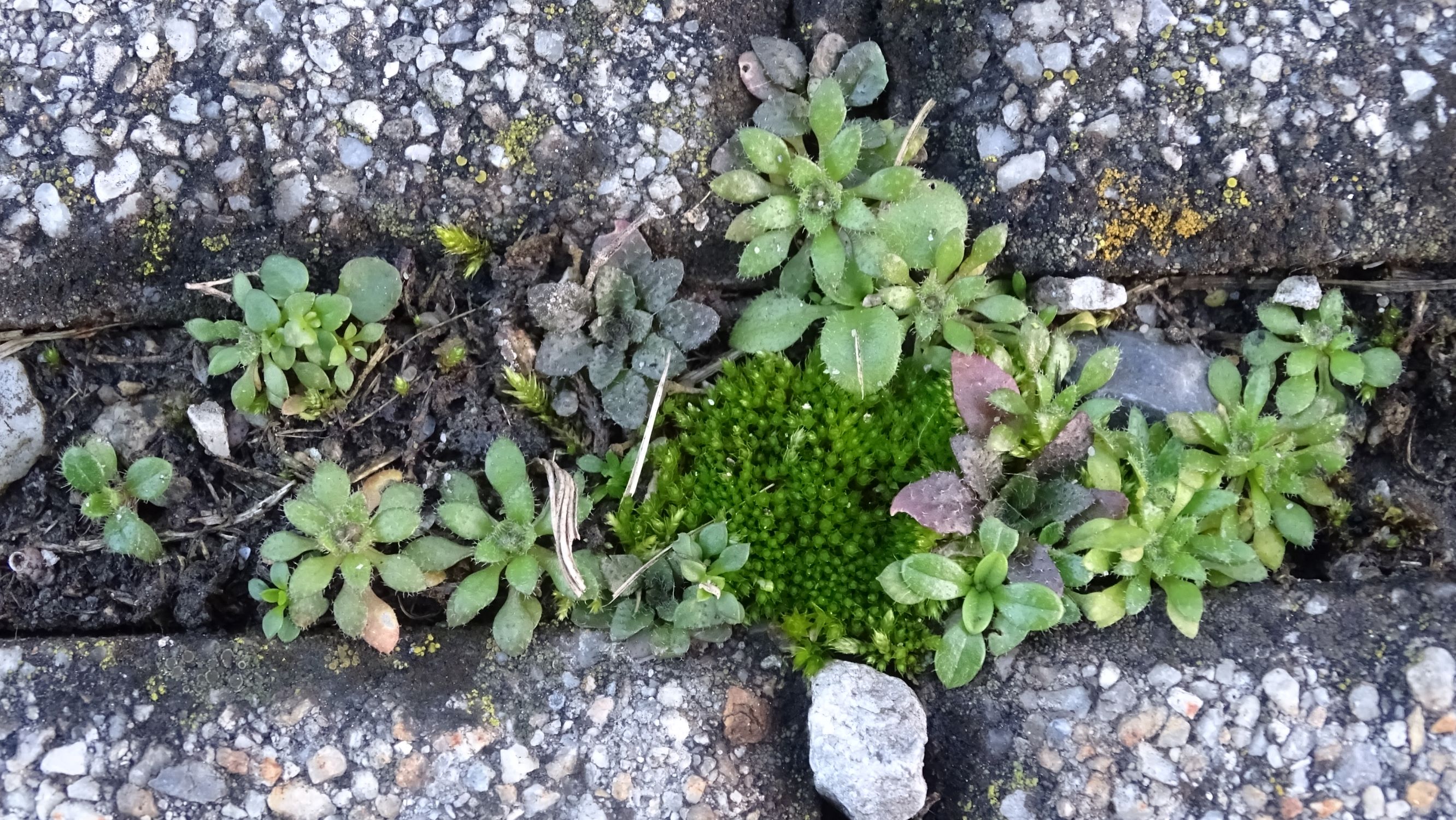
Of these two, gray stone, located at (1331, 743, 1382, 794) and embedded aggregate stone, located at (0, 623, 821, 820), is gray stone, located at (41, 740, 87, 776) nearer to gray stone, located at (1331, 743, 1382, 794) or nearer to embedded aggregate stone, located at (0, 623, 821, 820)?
embedded aggregate stone, located at (0, 623, 821, 820)

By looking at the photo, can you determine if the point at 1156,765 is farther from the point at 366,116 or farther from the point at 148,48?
the point at 148,48

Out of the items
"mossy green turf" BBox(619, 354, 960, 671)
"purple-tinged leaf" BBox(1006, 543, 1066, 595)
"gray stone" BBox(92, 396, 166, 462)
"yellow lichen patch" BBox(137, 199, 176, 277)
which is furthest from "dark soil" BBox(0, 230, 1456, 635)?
"purple-tinged leaf" BBox(1006, 543, 1066, 595)

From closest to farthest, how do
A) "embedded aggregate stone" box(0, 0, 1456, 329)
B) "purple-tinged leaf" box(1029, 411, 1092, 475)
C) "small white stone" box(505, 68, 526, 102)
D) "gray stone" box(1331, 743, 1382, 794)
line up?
"gray stone" box(1331, 743, 1382, 794) → "purple-tinged leaf" box(1029, 411, 1092, 475) → "embedded aggregate stone" box(0, 0, 1456, 329) → "small white stone" box(505, 68, 526, 102)

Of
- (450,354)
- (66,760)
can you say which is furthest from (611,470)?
(66,760)

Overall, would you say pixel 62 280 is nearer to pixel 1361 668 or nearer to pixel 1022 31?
pixel 1022 31

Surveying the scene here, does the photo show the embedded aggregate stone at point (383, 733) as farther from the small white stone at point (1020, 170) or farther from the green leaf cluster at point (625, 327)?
the small white stone at point (1020, 170)

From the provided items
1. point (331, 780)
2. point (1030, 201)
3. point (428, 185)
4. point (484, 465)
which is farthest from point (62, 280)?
point (1030, 201)
